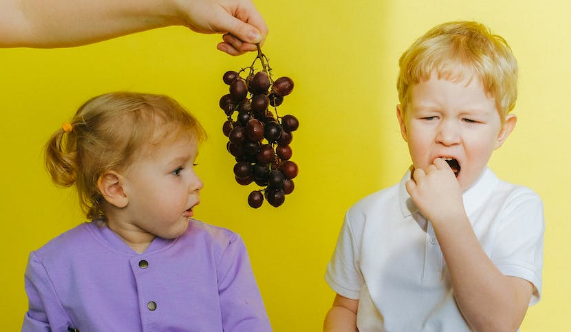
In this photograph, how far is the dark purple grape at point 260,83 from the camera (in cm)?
155

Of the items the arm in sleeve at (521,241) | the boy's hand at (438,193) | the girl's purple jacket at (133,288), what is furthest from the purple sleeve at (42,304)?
the arm in sleeve at (521,241)

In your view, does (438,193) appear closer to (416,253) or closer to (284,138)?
(416,253)

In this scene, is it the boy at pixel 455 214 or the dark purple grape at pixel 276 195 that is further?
the dark purple grape at pixel 276 195

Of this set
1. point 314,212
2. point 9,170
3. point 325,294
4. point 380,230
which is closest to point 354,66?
point 314,212

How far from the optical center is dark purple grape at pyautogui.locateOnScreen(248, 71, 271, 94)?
5.08 ft

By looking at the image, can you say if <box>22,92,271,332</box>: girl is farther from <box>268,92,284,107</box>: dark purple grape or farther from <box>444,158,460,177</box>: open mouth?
<box>444,158,460,177</box>: open mouth

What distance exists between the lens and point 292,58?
2.54 meters

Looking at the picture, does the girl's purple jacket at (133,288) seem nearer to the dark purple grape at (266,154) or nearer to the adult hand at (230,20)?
the dark purple grape at (266,154)

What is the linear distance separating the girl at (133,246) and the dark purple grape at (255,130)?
6.7 inches

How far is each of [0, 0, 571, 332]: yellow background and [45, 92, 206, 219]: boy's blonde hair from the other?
0.81 m

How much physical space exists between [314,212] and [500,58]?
1168mm

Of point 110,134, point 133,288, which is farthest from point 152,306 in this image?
point 110,134

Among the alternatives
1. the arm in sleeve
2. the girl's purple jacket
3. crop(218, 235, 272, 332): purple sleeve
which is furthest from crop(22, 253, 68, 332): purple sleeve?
the arm in sleeve

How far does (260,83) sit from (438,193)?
40cm
